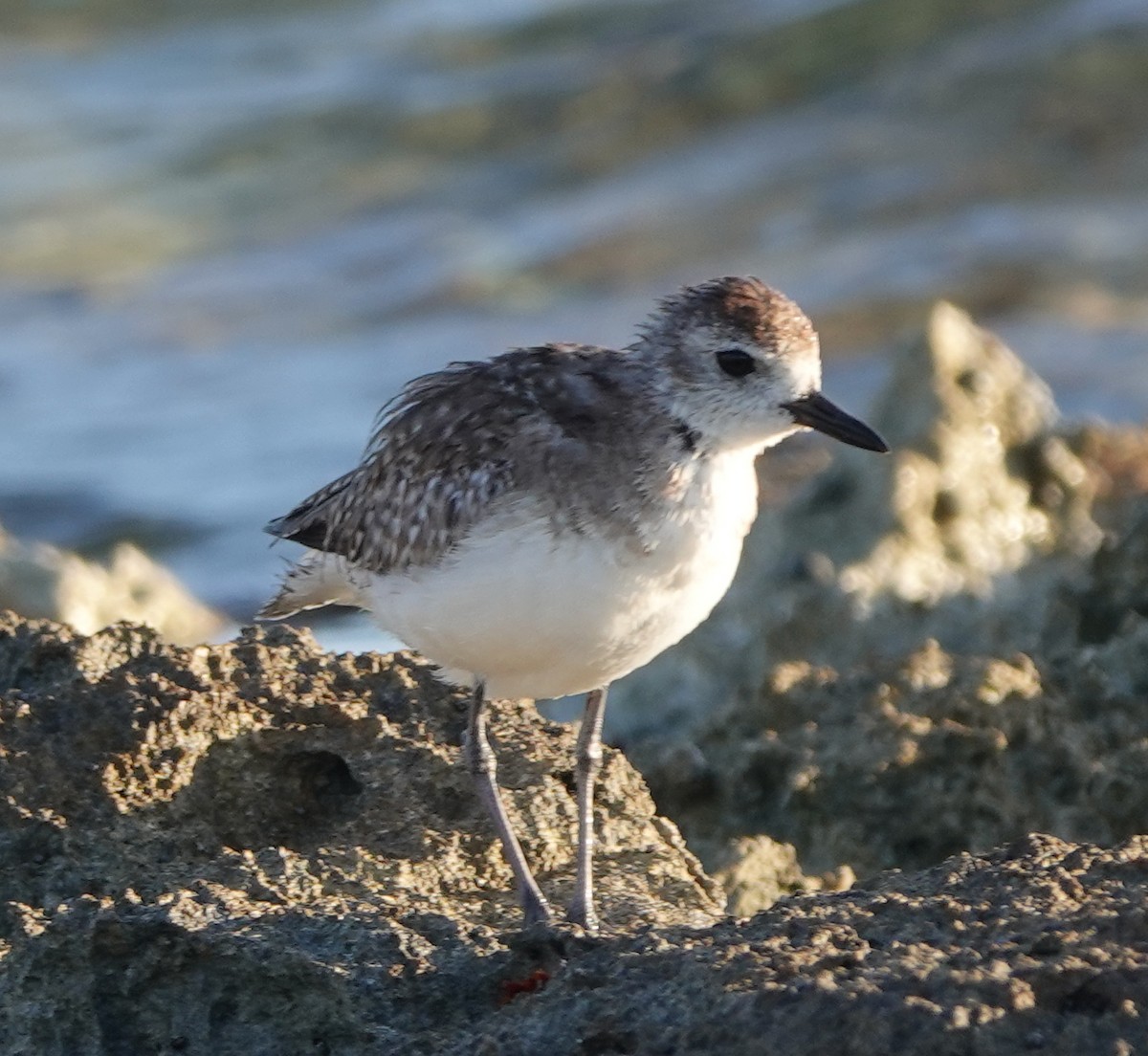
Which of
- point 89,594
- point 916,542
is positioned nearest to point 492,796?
point 916,542

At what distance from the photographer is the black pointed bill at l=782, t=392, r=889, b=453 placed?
5496 mm

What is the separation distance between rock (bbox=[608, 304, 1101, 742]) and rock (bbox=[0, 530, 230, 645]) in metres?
2.33

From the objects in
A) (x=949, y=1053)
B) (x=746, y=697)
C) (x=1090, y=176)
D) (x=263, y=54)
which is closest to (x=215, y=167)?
(x=263, y=54)

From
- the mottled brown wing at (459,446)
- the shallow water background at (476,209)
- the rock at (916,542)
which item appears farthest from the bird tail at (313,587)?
the shallow water background at (476,209)

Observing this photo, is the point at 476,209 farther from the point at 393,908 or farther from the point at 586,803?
the point at 393,908

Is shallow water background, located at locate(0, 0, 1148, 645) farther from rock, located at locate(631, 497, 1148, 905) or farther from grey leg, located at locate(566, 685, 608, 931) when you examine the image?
grey leg, located at locate(566, 685, 608, 931)

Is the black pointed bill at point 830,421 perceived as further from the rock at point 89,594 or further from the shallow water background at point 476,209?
the shallow water background at point 476,209

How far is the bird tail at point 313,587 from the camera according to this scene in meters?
6.21

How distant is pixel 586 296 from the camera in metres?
16.3

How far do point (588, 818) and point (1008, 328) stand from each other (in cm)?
1062

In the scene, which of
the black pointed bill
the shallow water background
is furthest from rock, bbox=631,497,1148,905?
the shallow water background

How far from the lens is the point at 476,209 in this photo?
60.7 ft

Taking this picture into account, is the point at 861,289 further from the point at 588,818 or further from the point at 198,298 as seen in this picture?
the point at 588,818

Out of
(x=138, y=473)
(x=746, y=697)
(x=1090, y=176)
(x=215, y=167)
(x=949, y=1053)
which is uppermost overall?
(x=215, y=167)
